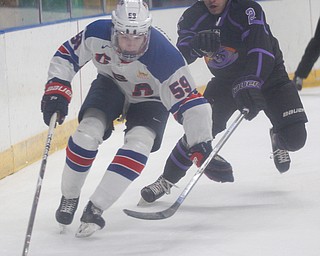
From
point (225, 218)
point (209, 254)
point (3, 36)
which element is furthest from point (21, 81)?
point (209, 254)

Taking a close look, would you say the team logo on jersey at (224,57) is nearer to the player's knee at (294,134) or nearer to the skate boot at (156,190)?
the player's knee at (294,134)

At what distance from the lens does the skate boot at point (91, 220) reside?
3404mm

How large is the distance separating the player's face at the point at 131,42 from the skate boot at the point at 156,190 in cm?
82

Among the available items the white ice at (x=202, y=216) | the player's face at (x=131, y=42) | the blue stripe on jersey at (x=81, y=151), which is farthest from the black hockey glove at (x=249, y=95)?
the blue stripe on jersey at (x=81, y=151)

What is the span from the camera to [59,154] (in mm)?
5285

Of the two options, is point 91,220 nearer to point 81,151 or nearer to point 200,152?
point 81,151

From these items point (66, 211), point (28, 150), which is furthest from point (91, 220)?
point (28, 150)

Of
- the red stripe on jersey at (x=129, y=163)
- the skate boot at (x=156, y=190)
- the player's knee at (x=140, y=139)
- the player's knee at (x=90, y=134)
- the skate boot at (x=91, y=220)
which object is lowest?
the skate boot at (x=156, y=190)

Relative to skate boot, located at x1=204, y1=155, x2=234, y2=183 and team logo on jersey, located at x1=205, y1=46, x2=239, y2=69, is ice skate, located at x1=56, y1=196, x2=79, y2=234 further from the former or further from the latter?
team logo on jersey, located at x1=205, y1=46, x2=239, y2=69

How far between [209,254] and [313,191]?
109 cm

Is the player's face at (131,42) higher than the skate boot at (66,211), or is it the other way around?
the player's face at (131,42)

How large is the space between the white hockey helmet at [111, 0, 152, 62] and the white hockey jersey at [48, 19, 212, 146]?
0.20ft

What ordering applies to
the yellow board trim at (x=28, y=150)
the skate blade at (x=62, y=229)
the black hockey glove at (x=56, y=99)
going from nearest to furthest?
the black hockey glove at (x=56, y=99) < the skate blade at (x=62, y=229) < the yellow board trim at (x=28, y=150)

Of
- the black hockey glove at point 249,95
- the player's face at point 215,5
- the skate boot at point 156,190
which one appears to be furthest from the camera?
the skate boot at point 156,190
